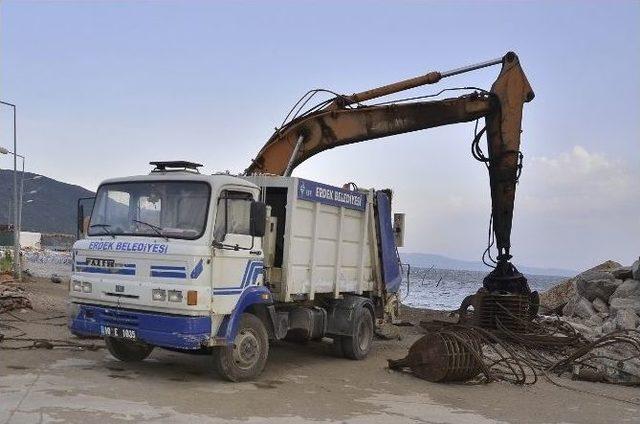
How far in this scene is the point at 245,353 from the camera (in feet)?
28.6

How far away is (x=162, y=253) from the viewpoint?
8.08 metres

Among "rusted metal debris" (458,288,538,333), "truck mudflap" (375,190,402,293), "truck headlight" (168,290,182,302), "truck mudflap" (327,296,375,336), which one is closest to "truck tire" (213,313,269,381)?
"truck headlight" (168,290,182,302)

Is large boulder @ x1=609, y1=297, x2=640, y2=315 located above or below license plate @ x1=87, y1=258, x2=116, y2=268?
below

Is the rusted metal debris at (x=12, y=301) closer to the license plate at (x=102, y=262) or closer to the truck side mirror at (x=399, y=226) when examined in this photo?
the license plate at (x=102, y=262)

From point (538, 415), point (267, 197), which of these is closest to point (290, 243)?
point (267, 197)

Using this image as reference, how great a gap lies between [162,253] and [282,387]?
7.72 ft

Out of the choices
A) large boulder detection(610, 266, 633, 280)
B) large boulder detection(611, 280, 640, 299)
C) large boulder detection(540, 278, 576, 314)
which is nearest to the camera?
large boulder detection(611, 280, 640, 299)

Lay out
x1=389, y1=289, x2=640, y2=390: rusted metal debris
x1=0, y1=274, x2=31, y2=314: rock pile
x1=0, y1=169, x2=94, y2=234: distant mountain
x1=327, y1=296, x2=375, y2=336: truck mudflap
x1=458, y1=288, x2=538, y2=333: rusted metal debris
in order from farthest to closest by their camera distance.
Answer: x1=0, y1=169, x2=94, y2=234: distant mountain
x1=0, y1=274, x2=31, y2=314: rock pile
x1=458, y1=288, x2=538, y2=333: rusted metal debris
x1=327, y1=296, x2=375, y2=336: truck mudflap
x1=389, y1=289, x2=640, y2=390: rusted metal debris

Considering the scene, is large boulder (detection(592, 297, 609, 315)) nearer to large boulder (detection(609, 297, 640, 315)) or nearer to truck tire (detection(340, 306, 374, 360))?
large boulder (detection(609, 297, 640, 315))

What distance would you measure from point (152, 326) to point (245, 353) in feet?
4.38

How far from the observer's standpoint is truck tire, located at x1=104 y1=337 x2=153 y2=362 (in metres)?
9.55

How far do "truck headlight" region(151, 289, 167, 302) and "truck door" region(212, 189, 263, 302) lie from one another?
59 cm

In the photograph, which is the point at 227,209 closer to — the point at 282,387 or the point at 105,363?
the point at 282,387

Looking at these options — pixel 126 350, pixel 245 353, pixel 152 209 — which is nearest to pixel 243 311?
pixel 245 353
